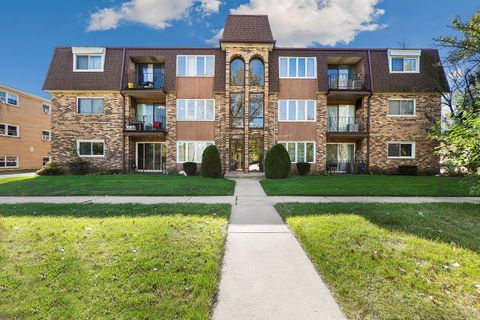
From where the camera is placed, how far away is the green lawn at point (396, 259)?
2.71 meters

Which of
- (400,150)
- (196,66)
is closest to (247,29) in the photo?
(196,66)

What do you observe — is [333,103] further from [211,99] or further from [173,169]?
[173,169]

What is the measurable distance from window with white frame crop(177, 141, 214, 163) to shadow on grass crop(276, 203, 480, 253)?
40.2 ft

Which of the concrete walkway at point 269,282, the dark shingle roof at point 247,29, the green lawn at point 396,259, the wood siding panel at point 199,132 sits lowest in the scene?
the concrete walkway at point 269,282

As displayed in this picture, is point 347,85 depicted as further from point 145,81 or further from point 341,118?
point 145,81

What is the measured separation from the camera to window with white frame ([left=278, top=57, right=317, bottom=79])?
760 inches

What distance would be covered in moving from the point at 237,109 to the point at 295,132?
4702 mm

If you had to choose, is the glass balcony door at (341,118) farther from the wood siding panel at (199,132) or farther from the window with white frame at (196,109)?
the window with white frame at (196,109)

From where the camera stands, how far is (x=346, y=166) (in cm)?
2067

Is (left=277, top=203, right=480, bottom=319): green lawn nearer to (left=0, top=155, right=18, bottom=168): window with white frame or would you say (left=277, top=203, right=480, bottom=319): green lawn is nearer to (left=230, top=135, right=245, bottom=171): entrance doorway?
(left=230, top=135, right=245, bottom=171): entrance doorway

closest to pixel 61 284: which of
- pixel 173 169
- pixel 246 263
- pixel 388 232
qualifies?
pixel 246 263

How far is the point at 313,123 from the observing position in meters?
19.2

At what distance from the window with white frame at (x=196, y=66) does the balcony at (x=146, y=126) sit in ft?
13.0

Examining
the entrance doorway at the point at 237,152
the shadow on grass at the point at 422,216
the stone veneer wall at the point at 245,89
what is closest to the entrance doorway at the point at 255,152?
the stone veneer wall at the point at 245,89
